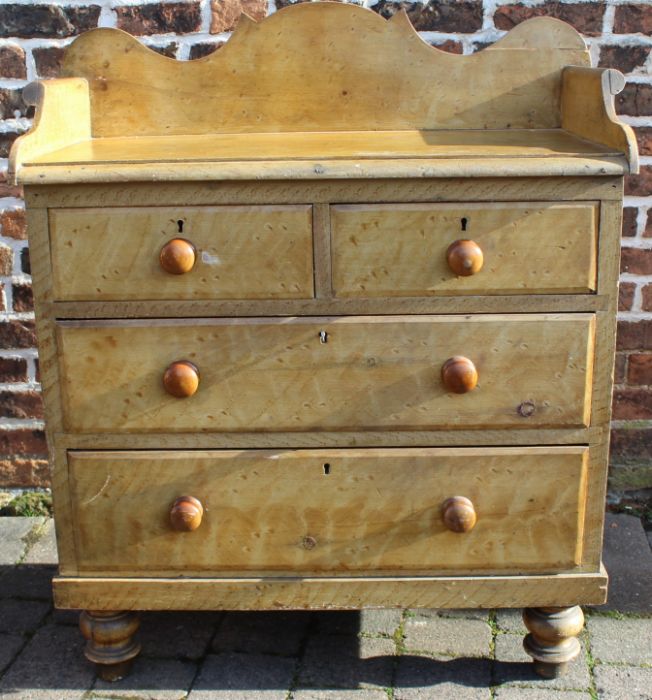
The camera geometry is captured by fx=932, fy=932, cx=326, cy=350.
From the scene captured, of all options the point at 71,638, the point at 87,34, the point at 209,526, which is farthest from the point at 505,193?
the point at 71,638

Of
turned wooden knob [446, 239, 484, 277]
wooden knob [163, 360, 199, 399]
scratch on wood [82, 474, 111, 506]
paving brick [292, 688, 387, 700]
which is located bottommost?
paving brick [292, 688, 387, 700]

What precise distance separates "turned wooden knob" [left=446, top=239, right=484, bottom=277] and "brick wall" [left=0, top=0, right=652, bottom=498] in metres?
0.96

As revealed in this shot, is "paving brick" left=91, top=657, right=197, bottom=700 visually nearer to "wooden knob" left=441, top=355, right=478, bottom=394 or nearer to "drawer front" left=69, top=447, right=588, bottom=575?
"drawer front" left=69, top=447, right=588, bottom=575

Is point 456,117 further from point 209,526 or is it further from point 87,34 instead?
point 209,526

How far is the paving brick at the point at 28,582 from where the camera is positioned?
2.56m

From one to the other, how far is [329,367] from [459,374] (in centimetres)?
27

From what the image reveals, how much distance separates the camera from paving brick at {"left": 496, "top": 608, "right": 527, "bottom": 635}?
7.76 feet

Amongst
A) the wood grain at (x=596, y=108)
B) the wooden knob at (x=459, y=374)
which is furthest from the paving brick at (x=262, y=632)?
the wood grain at (x=596, y=108)

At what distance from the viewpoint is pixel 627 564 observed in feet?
8.62

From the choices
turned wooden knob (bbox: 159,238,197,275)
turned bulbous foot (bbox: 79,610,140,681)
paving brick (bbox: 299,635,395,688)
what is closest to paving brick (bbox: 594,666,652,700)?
paving brick (bbox: 299,635,395,688)

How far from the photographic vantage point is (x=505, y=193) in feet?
6.03

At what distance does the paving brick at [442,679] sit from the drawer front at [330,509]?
31 centimetres

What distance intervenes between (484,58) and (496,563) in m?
1.24

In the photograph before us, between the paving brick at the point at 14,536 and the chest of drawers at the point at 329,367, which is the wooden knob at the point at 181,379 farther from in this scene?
the paving brick at the point at 14,536
